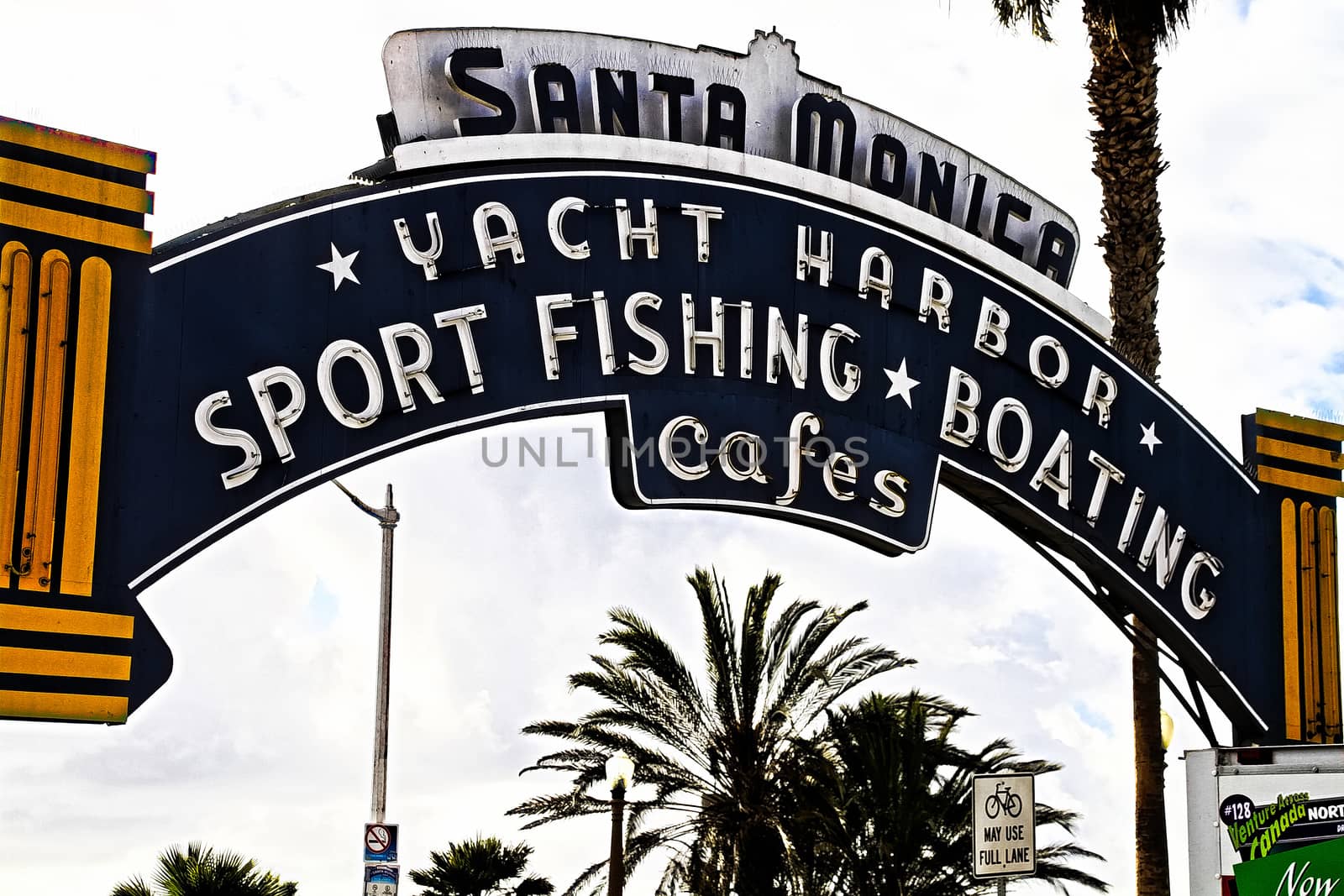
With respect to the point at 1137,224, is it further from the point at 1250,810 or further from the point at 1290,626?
the point at 1250,810

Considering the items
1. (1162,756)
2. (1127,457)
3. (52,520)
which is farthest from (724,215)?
(1162,756)

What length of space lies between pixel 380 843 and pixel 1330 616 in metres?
10.8

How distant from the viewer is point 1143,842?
21688mm

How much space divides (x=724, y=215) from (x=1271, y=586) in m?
7.78

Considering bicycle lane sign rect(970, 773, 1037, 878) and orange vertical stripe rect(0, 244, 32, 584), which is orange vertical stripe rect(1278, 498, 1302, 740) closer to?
bicycle lane sign rect(970, 773, 1037, 878)

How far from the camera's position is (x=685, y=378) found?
629 inches

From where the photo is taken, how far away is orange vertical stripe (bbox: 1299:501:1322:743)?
19.7m

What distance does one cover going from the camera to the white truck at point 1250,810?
55.0ft

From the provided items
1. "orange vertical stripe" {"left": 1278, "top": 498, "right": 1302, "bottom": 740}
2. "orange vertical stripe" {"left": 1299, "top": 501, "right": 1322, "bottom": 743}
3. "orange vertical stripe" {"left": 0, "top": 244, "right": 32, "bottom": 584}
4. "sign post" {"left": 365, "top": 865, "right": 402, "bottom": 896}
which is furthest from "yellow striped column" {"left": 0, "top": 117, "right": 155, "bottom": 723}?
"orange vertical stripe" {"left": 1299, "top": 501, "right": 1322, "bottom": 743}

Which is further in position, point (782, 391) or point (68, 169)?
point (782, 391)

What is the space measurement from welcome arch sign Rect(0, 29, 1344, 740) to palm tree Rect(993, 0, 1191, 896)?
7.42 feet

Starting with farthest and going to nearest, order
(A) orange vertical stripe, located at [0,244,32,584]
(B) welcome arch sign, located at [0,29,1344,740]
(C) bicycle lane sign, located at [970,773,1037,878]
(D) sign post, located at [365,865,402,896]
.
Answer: (D) sign post, located at [365,865,402,896] < (C) bicycle lane sign, located at [970,773,1037,878] < (B) welcome arch sign, located at [0,29,1344,740] < (A) orange vertical stripe, located at [0,244,32,584]

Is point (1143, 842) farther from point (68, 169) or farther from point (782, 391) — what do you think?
point (68, 169)

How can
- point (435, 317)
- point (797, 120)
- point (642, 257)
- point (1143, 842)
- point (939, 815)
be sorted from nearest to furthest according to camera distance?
point (435, 317), point (642, 257), point (797, 120), point (1143, 842), point (939, 815)
